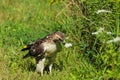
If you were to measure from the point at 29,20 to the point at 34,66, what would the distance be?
327 centimetres

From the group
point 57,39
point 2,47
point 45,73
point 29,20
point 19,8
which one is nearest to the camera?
point 57,39

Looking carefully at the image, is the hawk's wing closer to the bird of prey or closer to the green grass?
the bird of prey

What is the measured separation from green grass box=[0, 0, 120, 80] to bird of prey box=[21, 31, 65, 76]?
24 centimetres

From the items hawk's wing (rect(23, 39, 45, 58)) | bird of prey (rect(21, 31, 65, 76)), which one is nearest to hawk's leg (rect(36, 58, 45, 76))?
bird of prey (rect(21, 31, 65, 76))

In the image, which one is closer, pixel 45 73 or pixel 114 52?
pixel 114 52

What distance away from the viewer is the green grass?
7652 mm

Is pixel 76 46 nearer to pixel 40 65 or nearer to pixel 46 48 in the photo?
pixel 40 65

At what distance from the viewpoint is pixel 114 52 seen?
7105 millimetres

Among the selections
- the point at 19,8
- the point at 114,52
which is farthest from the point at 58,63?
the point at 19,8

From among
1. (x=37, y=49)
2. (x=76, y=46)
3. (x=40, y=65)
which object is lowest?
(x=76, y=46)

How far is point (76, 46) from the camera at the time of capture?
913cm

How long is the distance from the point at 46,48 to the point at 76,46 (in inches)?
45.7

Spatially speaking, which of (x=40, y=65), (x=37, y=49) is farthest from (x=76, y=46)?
(x=37, y=49)

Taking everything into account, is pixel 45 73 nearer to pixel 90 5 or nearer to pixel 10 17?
pixel 90 5
